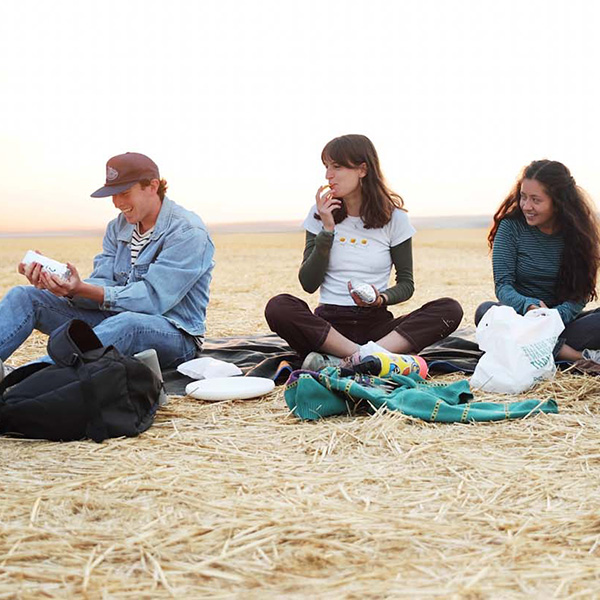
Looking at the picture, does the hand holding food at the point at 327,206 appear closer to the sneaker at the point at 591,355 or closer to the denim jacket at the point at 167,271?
the denim jacket at the point at 167,271

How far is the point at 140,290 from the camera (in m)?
4.44

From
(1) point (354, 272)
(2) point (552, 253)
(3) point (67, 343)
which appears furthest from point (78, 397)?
(2) point (552, 253)

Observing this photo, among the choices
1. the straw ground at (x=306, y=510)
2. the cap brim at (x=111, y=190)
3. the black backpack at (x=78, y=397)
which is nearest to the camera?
the straw ground at (x=306, y=510)

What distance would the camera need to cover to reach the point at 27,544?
2.29 meters

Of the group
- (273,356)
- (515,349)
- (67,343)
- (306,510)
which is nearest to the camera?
(306,510)

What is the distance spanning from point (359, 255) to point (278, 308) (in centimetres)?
69

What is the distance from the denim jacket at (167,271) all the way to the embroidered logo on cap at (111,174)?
15.0 inches

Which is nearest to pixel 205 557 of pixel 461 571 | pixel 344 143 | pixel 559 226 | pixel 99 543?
pixel 99 543

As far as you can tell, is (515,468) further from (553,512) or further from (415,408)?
(415,408)

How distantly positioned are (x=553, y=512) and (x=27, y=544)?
166cm

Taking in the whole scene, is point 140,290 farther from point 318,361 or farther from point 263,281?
point 263,281

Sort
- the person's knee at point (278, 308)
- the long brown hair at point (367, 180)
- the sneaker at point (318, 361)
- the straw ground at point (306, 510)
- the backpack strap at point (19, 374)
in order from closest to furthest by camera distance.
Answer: the straw ground at point (306, 510) → the backpack strap at point (19, 374) → the sneaker at point (318, 361) → the person's knee at point (278, 308) → the long brown hair at point (367, 180)

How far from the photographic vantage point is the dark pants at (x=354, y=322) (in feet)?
15.4

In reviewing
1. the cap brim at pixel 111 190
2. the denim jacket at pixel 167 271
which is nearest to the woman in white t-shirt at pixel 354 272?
the denim jacket at pixel 167 271
